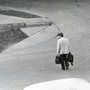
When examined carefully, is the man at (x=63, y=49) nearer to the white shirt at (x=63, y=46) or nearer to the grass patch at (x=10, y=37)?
the white shirt at (x=63, y=46)

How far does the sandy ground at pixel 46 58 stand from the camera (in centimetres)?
1075

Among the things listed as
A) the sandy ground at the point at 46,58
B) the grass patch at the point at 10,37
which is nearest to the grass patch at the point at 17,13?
the sandy ground at the point at 46,58

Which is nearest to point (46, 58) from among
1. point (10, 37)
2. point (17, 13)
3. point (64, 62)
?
point (64, 62)

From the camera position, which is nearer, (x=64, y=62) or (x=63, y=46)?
(x=63, y=46)

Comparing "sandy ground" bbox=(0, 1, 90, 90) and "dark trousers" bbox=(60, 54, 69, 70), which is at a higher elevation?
→ "dark trousers" bbox=(60, 54, 69, 70)

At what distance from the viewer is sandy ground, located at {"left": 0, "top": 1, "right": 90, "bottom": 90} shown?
35.3ft

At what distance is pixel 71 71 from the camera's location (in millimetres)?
11375

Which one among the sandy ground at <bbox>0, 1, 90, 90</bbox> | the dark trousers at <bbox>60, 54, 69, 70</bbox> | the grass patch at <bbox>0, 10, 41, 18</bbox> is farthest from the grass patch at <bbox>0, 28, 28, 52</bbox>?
the dark trousers at <bbox>60, 54, 69, 70</bbox>

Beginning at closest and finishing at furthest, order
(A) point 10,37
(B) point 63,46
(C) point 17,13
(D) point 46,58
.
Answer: (B) point 63,46 → (D) point 46,58 → (A) point 10,37 → (C) point 17,13

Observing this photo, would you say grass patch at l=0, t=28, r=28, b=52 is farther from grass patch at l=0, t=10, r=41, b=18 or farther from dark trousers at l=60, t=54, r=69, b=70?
dark trousers at l=60, t=54, r=69, b=70

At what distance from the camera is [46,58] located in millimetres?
12984

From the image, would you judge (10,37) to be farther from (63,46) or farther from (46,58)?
(63,46)

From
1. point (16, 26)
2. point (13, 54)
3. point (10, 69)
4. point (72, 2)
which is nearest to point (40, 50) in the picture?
point (13, 54)

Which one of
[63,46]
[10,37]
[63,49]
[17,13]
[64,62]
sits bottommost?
[10,37]
